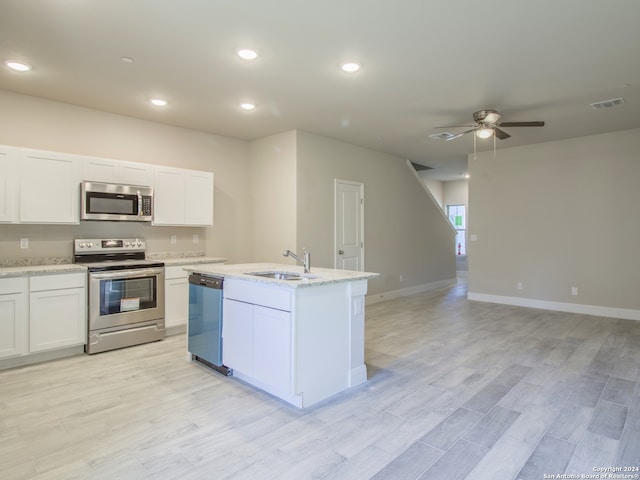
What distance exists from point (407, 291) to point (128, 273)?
5.30m

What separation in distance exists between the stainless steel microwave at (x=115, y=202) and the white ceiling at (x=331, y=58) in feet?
3.22

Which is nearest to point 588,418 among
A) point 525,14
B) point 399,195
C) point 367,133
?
point 525,14

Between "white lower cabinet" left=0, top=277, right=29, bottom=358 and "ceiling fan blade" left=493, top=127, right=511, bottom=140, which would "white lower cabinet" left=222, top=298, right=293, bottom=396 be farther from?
"ceiling fan blade" left=493, top=127, right=511, bottom=140

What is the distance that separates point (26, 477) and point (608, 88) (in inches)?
224

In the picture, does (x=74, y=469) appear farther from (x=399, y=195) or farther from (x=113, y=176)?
(x=399, y=195)

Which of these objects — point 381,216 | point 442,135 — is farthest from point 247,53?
point 381,216

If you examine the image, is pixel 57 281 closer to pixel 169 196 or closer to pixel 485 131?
pixel 169 196

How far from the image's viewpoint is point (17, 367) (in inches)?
143

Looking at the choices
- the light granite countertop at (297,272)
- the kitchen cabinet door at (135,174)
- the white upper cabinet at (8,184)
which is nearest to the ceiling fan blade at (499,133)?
the light granite countertop at (297,272)

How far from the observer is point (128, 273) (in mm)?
4238

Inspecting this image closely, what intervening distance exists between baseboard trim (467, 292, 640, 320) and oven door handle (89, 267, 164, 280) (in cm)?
560

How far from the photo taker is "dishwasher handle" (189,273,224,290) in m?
3.45

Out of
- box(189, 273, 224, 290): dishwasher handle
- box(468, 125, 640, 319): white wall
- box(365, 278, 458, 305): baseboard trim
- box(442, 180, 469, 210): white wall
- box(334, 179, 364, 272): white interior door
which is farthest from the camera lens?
box(442, 180, 469, 210): white wall

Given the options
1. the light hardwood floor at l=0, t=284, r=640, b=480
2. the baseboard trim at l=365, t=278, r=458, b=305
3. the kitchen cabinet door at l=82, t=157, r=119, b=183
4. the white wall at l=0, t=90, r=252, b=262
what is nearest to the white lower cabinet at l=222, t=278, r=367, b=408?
the light hardwood floor at l=0, t=284, r=640, b=480
